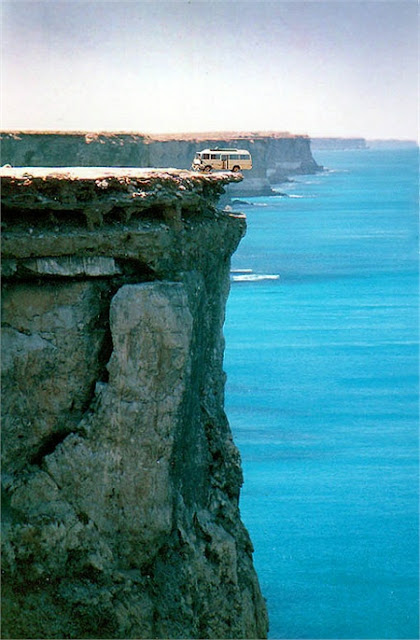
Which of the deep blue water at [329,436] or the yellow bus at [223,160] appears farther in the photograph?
the yellow bus at [223,160]

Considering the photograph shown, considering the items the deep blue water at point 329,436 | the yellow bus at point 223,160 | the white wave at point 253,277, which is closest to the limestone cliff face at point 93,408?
the deep blue water at point 329,436

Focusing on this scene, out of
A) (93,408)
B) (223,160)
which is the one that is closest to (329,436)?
(223,160)

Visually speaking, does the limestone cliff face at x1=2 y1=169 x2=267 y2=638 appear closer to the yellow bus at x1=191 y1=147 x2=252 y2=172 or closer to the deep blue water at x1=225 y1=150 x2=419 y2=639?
the deep blue water at x1=225 y1=150 x2=419 y2=639

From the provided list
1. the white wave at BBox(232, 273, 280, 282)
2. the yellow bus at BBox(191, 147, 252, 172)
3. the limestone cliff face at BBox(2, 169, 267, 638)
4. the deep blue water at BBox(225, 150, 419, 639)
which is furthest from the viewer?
the white wave at BBox(232, 273, 280, 282)

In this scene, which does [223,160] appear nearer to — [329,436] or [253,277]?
[329,436]

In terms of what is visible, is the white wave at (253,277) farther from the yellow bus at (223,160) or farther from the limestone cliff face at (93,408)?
the limestone cliff face at (93,408)

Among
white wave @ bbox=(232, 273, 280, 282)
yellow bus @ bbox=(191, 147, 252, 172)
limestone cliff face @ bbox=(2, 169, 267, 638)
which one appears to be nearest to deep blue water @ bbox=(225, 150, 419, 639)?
white wave @ bbox=(232, 273, 280, 282)
